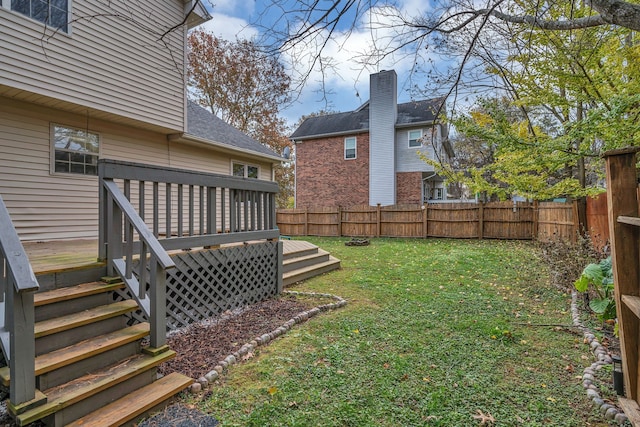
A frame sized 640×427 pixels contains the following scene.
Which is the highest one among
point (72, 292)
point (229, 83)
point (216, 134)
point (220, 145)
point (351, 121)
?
point (229, 83)

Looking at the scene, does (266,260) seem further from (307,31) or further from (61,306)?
(307,31)

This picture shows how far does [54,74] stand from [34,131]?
1190 millimetres

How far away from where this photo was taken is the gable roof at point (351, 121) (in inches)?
710

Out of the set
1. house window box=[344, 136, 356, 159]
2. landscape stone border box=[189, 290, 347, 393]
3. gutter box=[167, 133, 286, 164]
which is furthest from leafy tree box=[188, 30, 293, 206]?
landscape stone border box=[189, 290, 347, 393]

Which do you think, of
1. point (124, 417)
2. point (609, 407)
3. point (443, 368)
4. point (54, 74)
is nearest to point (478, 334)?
point (443, 368)

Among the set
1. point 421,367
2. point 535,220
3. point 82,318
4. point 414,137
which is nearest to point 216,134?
point 82,318

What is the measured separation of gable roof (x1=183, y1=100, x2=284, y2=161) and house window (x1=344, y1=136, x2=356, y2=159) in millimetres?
7712

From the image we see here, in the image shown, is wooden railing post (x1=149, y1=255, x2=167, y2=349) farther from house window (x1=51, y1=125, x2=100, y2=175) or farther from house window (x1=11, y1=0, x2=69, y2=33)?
house window (x1=51, y1=125, x2=100, y2=175)

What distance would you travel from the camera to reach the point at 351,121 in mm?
20047

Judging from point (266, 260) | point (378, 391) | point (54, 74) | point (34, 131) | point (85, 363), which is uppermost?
point (54, 74)

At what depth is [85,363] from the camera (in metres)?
2.37

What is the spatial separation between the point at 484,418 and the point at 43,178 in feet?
25.9

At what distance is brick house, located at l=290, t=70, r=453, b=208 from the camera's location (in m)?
18.2

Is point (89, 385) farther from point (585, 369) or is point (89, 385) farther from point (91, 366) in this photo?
point (585, 369)
